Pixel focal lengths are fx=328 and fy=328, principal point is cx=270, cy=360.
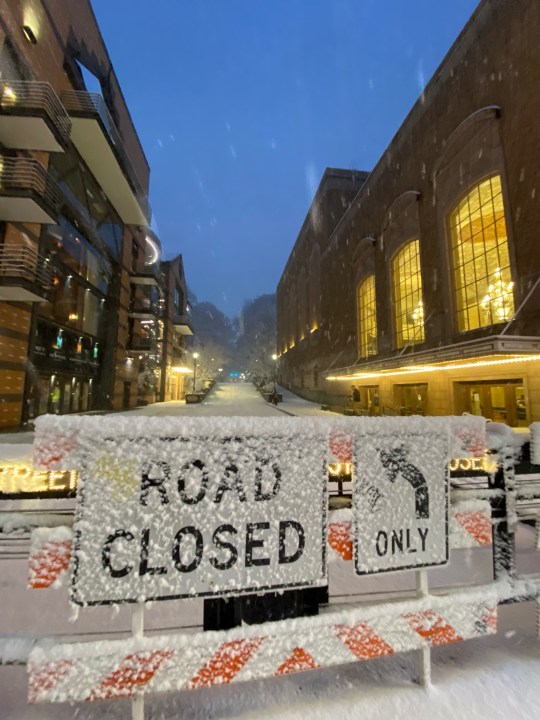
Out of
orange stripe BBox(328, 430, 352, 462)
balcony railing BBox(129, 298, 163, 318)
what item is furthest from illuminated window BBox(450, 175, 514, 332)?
balcony railing BBox(129, 298, 163, 318)

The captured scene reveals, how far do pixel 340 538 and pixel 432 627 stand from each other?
0.75m

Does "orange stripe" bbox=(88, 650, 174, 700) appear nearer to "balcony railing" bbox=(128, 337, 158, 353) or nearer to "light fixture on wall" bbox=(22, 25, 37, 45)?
"light fixture on wall" bbox=(22, 25, 37, 45)

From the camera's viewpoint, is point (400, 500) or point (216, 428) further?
point (400, 500)

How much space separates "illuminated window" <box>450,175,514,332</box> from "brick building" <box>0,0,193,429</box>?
1762cm

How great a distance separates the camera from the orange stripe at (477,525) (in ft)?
6.23

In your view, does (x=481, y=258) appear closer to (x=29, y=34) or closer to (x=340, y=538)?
(x=340, y=538)

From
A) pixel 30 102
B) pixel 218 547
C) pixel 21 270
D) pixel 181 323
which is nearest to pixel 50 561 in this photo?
pixel 218 547

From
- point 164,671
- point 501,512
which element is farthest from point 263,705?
point 501,512

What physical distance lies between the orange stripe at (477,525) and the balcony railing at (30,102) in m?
16.8

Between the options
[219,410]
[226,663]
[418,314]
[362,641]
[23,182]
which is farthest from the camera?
[219,410]

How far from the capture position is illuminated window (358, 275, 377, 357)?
2428cm

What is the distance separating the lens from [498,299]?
522 inches

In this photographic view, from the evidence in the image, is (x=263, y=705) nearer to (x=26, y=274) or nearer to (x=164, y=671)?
(x=164, y=671)

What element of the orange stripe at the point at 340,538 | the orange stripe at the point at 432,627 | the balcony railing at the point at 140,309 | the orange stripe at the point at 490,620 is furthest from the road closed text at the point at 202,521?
the balcony railing at the point at 140,309
